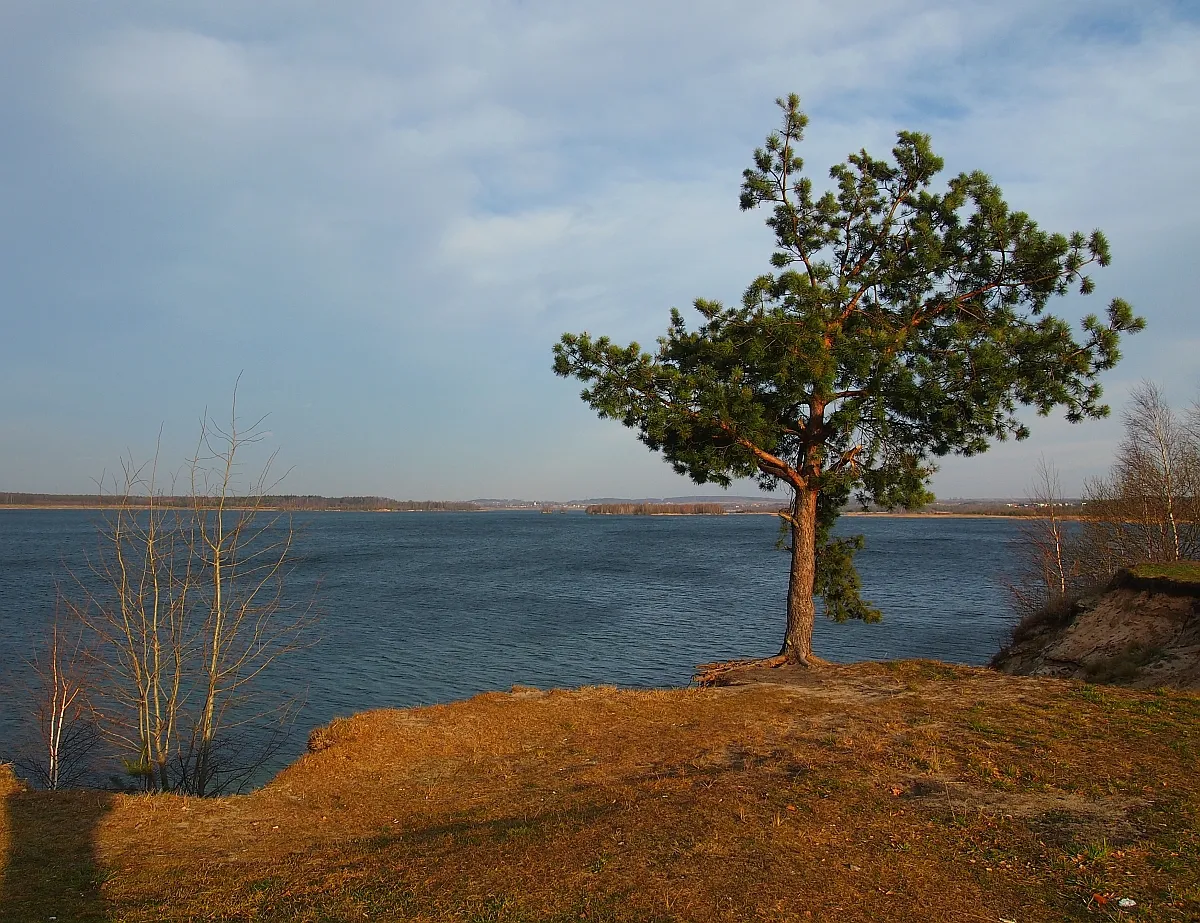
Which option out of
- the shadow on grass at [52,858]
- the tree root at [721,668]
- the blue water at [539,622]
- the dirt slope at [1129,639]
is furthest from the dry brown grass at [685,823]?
the blue water at [539,622]

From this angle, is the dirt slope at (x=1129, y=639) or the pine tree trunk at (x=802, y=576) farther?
the pine tree trunk at (x=802, y=576)

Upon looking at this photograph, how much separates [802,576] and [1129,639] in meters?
6.54

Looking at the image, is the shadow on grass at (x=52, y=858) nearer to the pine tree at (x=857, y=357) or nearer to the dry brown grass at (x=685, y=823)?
the dry brown grass at (x=685, y=823)

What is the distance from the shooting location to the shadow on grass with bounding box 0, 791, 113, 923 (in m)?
5.56

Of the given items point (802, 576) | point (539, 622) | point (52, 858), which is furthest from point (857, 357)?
point (539, 622)

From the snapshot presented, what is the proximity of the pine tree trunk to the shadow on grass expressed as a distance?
10625 mm

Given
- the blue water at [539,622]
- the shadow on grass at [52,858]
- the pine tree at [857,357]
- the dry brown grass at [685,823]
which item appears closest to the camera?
the dry brown grass at [685,823]

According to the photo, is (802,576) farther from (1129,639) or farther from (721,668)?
(1129,639)

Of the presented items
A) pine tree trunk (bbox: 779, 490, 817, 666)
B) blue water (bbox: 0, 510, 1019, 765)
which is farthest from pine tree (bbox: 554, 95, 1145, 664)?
blue water (bbox: 0, 510, 1019, 765)

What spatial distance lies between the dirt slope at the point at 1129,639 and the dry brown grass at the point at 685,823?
3440mm

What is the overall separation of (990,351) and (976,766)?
6.29m

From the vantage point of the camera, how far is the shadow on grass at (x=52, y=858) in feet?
18.2

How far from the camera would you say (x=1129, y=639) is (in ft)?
47.5

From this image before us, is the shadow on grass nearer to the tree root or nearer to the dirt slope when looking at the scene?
the tree root
